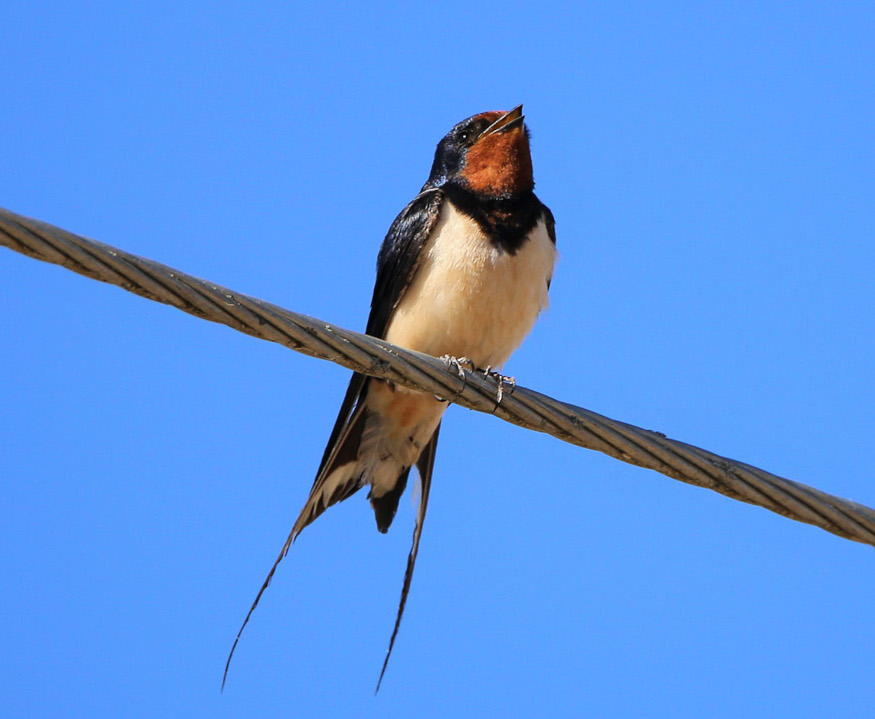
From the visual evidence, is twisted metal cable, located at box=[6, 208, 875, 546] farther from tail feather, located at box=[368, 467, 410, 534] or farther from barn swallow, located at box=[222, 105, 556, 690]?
tail feather, located at box=[368, 467, 410, 534]

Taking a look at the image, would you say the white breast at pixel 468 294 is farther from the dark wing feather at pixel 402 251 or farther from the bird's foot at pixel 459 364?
the bird's foot at pixel 459 364

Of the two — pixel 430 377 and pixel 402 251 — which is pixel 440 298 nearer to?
pixel 402 251

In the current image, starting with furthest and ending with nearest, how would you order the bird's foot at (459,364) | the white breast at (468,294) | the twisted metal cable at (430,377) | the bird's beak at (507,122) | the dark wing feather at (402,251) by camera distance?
the bird's beak at (507,122) → the dark wing feather at (402,251) → the white breast at (468,294) → the bird's foot at (459,364) → the twisted metal cable at (430,377)

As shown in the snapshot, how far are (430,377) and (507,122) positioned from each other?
2.06m

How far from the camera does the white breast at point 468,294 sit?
438 cm

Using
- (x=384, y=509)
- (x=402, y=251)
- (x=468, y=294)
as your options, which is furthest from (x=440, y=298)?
(x=384, y=509)

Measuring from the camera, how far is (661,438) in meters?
3.07

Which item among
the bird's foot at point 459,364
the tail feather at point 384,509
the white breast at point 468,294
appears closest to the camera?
the bird's foot at point 459,364

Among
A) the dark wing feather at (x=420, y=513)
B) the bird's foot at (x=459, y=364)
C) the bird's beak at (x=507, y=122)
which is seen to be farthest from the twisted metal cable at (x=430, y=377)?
the bird's beak at (x=507, y=122)

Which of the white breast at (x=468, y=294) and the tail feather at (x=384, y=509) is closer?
the white breast at (x=468, y=294)

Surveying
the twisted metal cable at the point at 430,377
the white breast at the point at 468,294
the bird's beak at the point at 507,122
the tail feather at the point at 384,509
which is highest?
the bird's beak at the point at 507,122

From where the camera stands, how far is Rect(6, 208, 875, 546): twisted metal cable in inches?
99.2

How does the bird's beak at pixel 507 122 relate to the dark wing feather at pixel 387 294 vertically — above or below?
above

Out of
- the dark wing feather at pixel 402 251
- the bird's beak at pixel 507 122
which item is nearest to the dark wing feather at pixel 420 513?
the dark wing feather at pixel 402 251
